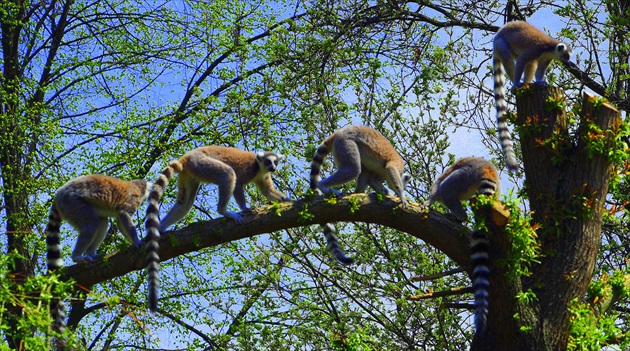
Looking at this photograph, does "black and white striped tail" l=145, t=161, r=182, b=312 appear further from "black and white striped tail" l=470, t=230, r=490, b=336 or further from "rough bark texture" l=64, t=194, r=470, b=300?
"black and white striped tail" l=470, t=230, r=490, b=336

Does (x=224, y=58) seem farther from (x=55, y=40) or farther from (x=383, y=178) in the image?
(x=383, y=178)

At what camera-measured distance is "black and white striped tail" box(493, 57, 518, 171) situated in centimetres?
898

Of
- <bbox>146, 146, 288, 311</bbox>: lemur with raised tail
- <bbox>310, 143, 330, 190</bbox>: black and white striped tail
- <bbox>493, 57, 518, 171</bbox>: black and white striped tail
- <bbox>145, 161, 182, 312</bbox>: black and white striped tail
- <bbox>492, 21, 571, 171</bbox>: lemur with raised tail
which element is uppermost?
<bbox>492, 21, 571, 171</bbox>: lemur with raised tail

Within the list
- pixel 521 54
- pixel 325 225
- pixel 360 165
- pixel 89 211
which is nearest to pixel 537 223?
pixel 360 165

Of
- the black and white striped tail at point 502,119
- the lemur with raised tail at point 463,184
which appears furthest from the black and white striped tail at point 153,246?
the black and white striped tail at point 502,119

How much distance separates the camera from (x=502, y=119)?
9.23 metres

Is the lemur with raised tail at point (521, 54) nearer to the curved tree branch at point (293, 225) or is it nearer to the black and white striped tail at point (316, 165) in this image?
the black and white striped tail at point (316, 165)

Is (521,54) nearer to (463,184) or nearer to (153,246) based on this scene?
(463,184)

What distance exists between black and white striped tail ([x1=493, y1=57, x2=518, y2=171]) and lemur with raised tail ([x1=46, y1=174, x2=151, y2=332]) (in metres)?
4.12

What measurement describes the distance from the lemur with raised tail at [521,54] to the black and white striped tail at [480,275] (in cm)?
318

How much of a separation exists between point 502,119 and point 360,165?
1.82m

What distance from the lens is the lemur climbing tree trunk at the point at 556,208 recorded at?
7387mm

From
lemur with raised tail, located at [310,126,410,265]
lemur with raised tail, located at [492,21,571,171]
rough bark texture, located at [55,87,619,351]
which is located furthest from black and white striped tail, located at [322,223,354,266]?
lemur with raised tail, located at [492,21,571,171]

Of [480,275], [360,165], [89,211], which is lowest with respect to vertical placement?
[480,275]
